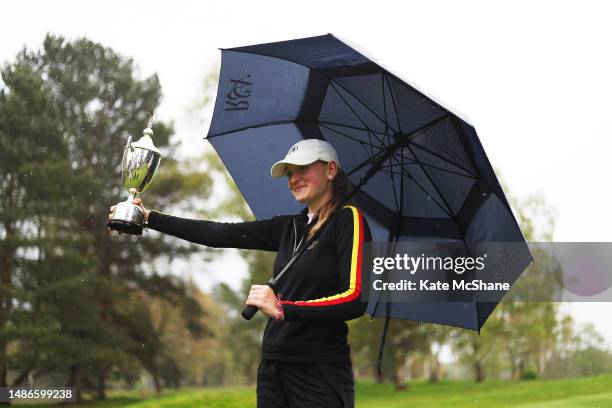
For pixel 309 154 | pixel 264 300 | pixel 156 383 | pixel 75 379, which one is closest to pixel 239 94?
pixel 309 154

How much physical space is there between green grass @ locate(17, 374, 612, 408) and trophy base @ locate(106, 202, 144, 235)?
14.0 m

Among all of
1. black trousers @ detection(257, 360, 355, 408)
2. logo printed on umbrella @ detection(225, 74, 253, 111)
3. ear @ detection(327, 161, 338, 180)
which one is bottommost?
black trousers @ detection(257, 360, 355, 408)

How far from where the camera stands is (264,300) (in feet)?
6.88

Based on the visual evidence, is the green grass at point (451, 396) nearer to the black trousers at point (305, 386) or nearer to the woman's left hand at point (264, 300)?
the black trousers at point (305, 386)

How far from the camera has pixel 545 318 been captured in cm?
2825

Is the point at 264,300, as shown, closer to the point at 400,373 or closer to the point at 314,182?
the point at 314,182

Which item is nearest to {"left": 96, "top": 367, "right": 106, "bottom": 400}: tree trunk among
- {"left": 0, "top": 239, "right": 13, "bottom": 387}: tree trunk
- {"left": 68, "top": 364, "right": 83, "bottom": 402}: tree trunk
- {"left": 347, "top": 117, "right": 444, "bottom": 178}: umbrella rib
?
{"left": 68, "top": 364, "right": 83, "bottom": 402}: tree trunk

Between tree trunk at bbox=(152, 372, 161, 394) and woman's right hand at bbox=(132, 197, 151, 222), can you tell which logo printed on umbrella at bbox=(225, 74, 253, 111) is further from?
tree trunk at bbox=(152, 372, 161, 394)

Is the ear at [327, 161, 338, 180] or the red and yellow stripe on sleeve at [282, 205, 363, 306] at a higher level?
the ear at [327, 161, 338, 180]

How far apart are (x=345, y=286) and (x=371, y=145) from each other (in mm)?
1226

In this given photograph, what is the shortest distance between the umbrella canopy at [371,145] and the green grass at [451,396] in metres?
13.2

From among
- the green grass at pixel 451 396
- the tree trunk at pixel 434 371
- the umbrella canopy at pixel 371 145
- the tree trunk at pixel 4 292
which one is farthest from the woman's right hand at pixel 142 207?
the tree trunk at pixel 434 371

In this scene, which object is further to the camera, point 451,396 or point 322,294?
point 451,396

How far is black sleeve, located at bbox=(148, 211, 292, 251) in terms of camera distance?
105 inches
